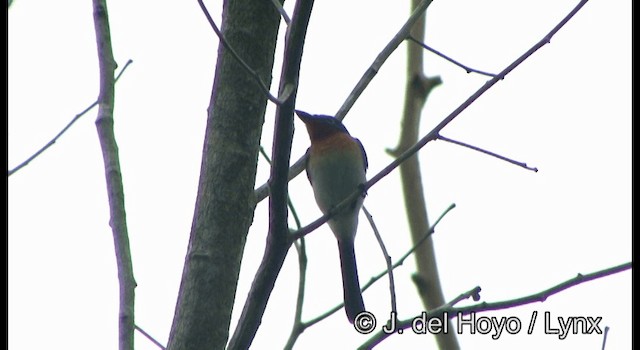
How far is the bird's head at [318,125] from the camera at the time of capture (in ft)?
14.5

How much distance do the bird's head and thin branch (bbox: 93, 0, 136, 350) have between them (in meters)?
1.81

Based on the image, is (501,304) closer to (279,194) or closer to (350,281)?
(279,194)

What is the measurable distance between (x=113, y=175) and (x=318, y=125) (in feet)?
7.18

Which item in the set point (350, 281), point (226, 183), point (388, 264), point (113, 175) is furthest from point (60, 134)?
point (350, 281)

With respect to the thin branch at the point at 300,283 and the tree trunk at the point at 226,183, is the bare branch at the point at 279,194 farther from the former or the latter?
the thin branch at the point at 300,283

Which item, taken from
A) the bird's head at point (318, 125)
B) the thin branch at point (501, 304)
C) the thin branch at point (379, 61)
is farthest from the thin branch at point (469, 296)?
the bird's head at point (318, 125)

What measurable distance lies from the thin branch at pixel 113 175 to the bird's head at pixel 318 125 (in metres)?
1.81

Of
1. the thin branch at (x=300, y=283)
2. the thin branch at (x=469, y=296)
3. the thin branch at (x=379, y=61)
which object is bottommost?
the thin branch at (x=469, y=296)

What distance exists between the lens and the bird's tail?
3457 mm

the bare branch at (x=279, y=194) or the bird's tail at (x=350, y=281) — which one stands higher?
the bird's tail at (x=350, y=281)

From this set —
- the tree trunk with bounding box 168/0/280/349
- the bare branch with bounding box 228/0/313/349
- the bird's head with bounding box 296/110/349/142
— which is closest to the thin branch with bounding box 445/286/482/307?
the bare branch with bounding box 228/0/313/349

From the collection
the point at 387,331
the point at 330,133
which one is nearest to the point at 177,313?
the point at 387,331

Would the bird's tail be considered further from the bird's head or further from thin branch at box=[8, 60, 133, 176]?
thin branch at box=[8, 60, 133, 176]

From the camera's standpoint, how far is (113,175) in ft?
8.07
